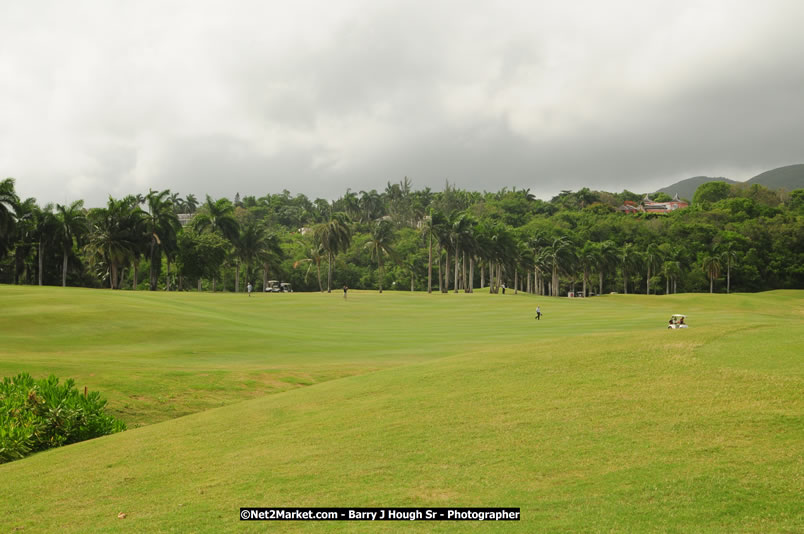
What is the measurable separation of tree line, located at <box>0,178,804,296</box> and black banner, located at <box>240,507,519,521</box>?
85461 millimetres

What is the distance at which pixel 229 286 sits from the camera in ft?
474

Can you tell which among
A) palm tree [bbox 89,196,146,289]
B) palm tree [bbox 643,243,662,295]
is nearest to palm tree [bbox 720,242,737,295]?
palm tree [bbox 643,243,662,295]

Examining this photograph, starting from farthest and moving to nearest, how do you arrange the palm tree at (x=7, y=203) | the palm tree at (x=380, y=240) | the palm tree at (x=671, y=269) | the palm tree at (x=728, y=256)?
1. the palm tree at (x=671, y=269)
2. the palm tree at (x=728, y=256)
3. the palm tree at (x=380, y=240)
4. the palm tree at (x=7, y=203)

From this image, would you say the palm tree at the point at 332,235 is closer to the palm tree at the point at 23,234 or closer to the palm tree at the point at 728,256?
the palm tree at the point at 23,234

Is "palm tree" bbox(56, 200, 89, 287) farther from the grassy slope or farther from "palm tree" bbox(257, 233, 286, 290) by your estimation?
the grassy slope

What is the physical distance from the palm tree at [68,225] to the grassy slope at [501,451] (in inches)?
3415

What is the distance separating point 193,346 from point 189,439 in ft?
73.6

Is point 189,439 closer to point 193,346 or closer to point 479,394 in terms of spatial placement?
point 479,394

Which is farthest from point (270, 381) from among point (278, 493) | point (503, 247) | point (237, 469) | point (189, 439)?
point (503, 247)

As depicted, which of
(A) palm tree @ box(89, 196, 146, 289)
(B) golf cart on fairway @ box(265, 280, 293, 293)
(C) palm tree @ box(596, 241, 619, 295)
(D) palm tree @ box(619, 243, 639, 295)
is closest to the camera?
(A) palm tree @ box(89, 196, 146, 289)

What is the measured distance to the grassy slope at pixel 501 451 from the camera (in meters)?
9.01

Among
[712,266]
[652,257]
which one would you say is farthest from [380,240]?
[712,266]

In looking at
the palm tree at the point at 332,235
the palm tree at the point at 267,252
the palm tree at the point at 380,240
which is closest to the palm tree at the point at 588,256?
the palm tree at the point at 380,240

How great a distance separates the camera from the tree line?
94.8 meters
